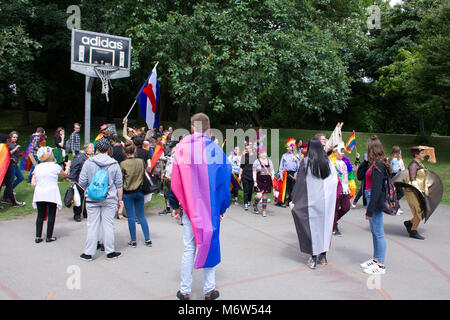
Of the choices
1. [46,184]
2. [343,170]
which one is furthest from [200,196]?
[343,170]

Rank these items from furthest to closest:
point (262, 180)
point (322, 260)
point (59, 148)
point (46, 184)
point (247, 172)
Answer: point (59, 148) → point (247, 172) → point (262, 180) → point (46, 184) → point (322, 260)

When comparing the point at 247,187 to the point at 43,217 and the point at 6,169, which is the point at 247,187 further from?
the point at 6,169

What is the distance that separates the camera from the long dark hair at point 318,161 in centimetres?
561

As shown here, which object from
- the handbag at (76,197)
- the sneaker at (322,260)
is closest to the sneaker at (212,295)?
the sneaker at (322,260)

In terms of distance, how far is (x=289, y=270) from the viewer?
5.55m

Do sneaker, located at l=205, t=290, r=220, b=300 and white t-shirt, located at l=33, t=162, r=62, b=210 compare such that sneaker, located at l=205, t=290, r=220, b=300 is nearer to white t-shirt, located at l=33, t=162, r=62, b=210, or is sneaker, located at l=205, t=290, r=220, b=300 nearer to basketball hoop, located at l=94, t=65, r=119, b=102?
white t-shirt, located at l=33, t=162, r=62, b=210

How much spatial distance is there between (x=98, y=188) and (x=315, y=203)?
305cm

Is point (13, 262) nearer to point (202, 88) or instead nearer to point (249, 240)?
point (249, 240)

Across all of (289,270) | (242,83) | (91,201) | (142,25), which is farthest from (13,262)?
(142,25)

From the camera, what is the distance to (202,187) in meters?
4.50

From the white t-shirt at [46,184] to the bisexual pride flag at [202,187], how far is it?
9.49ft

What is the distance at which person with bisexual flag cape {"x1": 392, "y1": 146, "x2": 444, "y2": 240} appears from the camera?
7.50 metres

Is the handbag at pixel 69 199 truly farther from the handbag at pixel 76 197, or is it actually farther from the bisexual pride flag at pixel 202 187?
the bisexual pride flag at pixel 202 187

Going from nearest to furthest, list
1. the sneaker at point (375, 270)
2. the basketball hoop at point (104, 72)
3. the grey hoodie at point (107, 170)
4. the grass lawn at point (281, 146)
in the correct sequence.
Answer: the sneaker at point (375, 270), the grey hoodie at point (107, 170), the grass lawn at point (281, 146), the basketball hoop at point (104, 72)
